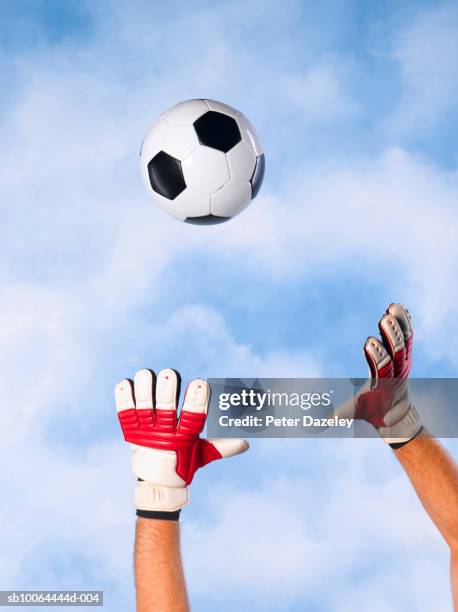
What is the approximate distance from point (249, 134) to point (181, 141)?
62cm

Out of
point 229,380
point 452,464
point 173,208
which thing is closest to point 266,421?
point 229,380

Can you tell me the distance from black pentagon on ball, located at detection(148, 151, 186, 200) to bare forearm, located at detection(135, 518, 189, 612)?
9.32 ft

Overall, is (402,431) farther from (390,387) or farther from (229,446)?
(229,446)

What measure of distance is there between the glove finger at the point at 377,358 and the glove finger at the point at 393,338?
9 cm

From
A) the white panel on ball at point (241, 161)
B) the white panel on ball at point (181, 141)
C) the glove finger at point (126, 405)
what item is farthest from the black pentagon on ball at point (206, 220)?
the glove finger at point (126, 405)

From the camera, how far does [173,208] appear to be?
7.45 metres

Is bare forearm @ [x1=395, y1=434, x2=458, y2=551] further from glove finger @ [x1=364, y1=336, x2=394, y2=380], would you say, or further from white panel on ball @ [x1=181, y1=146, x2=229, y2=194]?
white panel on ball @ [x1=181, y1=146, x2=229, y2=194]

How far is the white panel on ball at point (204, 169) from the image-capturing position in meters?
7.25

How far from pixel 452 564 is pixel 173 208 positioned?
361cm

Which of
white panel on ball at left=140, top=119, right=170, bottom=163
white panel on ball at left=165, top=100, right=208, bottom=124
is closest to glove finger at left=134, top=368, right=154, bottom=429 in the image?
white panel on ball at left=140, top=119, right=170, bottom=163

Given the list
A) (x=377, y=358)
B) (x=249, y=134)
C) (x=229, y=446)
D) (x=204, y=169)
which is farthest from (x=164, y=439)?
(x=249, y=134)

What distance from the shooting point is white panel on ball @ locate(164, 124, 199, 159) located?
7258mm

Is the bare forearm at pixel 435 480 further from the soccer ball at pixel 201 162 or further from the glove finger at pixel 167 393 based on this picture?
the soccer ball at pixel 201 162

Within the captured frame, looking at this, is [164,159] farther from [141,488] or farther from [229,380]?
[141,488]
